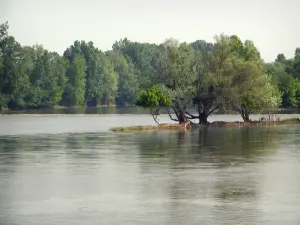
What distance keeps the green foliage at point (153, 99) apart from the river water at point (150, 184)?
26787mm

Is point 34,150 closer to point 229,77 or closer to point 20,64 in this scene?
point 229,77

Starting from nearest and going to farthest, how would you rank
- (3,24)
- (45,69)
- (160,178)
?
(160,178), (3,24), (45,69)

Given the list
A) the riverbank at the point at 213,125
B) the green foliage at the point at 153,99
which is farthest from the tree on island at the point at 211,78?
the green foliage at the point at 153,99

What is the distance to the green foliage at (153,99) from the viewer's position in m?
84.1

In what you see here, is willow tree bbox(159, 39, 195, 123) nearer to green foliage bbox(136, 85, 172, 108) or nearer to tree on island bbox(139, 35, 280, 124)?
tree on island bbox(139, 35, 280, 124)

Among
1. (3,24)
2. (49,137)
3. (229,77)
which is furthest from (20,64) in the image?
(49,137)

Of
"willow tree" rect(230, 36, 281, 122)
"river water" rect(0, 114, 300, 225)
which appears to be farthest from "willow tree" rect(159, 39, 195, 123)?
"river water" rect(0, 114, 300, 225)

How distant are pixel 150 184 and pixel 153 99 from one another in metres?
51.7

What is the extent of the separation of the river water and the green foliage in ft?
87.9

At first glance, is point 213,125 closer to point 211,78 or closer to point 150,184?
point 211,78

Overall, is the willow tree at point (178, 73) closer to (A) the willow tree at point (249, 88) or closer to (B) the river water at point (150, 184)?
(A) the willow tree at point (249, 88)

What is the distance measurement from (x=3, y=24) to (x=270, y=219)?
6253 inches

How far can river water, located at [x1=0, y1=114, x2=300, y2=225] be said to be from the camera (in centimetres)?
2455

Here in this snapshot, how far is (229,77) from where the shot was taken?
297 ft
